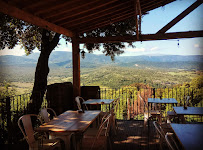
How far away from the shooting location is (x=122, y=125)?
597cm

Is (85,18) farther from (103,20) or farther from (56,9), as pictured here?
(56,9)

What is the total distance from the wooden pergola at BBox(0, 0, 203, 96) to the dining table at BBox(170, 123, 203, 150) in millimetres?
1349

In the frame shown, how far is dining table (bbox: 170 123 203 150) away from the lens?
2090 mm

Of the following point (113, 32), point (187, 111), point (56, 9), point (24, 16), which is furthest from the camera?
point (113, 32)

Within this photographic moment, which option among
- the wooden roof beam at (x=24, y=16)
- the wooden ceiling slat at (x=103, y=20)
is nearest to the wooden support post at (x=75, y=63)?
the wooden ceiling slat at (x=103, y=20)

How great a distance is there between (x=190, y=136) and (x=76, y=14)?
365 cm

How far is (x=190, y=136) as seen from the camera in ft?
7.94

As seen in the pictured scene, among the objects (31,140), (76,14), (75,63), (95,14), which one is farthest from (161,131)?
(75,63)

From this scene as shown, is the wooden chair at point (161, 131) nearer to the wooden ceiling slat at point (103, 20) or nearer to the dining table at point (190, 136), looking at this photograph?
the dining table at point (190, 136)

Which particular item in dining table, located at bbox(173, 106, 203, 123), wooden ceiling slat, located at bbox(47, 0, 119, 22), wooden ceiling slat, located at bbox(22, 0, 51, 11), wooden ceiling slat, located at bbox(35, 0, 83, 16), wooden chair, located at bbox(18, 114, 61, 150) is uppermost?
wooden ceiling slat, located at bbox(47, 0, 119, 22)

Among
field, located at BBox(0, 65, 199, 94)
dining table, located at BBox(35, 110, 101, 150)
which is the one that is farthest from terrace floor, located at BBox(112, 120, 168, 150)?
field, located at BBox(0, 65, 199, 94)

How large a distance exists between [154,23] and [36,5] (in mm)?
17780

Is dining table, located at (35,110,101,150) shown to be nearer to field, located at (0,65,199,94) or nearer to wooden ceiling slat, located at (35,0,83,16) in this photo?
wooden ceiling slat, located at (35,0,83,16)

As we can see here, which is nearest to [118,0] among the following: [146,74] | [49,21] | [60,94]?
[49,21]
